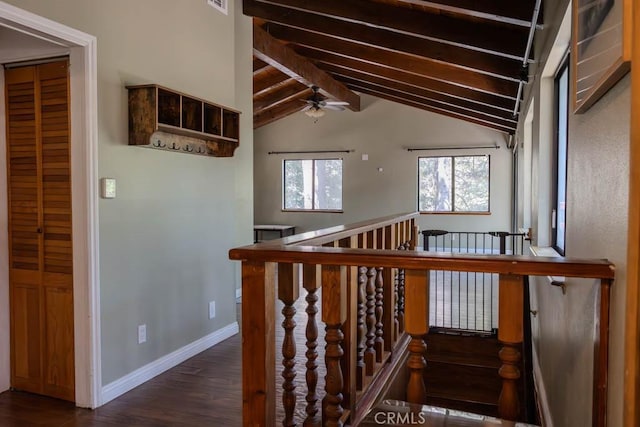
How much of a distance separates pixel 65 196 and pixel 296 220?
8117mm

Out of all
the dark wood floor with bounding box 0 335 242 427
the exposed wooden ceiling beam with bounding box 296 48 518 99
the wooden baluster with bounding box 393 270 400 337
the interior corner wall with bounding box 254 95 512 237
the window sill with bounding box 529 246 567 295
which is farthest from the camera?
the interior corner wall with bounding box 254 95 512 237

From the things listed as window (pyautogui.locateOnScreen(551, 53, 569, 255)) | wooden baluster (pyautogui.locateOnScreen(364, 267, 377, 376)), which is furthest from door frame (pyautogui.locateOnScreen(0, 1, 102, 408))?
window (pyautogui.locateOnScreen(551, 53, 569, 255))

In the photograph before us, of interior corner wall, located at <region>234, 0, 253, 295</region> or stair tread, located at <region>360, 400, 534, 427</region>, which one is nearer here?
stair tread, located at <region>360, 400, 534, 427</region>

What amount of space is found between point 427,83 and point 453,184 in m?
3.46

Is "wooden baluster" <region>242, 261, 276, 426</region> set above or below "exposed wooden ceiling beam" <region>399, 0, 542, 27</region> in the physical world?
below

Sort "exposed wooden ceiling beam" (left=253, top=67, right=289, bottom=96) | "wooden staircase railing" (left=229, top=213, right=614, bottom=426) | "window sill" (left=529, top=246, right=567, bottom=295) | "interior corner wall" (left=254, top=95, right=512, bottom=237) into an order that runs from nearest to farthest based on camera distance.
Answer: "wooden staircase railing" (left=229, top=213, right=614, bottom=426) → "window sill" (left=529, top=246, right=567, bottom=295) → "exposed wooden ceiling beam" (left=253, top=67, right=289, bottom=96) → "interior corner wall" (left=254, top=95, right=512, bottom=237)

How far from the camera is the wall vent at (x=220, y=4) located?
3.52m

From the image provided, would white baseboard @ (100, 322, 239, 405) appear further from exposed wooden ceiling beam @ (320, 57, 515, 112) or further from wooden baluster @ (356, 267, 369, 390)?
exposed wooden ceiling beam @ (320, 57, 515, 112)

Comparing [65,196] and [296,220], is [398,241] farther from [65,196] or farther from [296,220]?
[296,220]

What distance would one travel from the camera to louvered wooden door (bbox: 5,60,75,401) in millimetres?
2553

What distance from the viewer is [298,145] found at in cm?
1052

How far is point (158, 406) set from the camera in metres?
2.57
